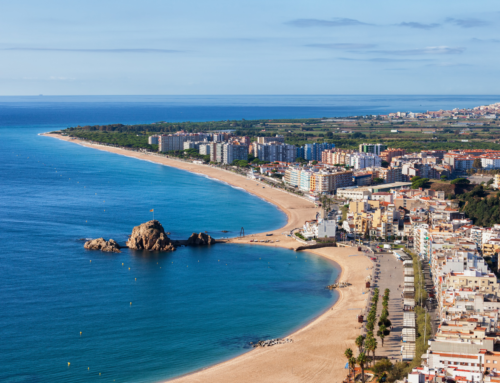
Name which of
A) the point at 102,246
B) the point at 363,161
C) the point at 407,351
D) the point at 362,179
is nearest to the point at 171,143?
the point at 363,161

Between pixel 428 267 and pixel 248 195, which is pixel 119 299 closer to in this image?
pixel 428 267

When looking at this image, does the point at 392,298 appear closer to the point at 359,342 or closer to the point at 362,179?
the point at 359,342

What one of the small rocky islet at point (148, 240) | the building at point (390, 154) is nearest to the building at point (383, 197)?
the small rocky islet at point (148, 240)

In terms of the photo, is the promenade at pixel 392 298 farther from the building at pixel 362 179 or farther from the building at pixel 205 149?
the building at pixel 205 149

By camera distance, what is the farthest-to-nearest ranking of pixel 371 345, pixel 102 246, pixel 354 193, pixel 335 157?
pixel 335 157
pixel 354 193
pixel 102 246
pixel 371 345

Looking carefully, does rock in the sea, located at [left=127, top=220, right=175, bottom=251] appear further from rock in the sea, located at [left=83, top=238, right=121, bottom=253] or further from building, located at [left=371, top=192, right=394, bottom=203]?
building, located at [left=371, top=192, right=394, bottom=203]

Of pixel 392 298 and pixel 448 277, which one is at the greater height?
pixel 448 277

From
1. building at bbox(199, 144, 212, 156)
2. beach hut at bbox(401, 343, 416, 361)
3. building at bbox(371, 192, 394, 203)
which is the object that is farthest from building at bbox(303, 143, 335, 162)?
beach hut at bbox(401, 343, 416, 361)
